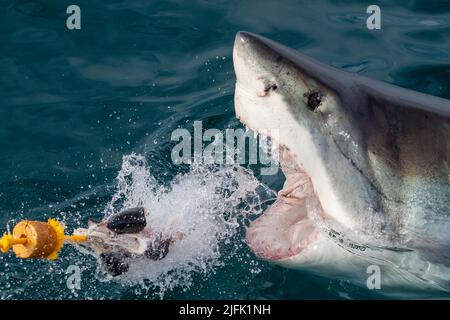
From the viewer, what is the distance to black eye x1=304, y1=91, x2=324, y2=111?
93.6 inches

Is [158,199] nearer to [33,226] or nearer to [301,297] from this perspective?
[301,297]

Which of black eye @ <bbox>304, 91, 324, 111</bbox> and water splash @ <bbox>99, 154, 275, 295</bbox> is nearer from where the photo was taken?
black eye @ <bbox>304, 91, 324, 111</bbox>

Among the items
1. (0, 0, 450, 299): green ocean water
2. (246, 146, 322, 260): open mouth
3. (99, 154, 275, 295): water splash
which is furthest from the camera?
(0, 0, 450, 299): green ocean water

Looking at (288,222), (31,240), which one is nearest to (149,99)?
(288,222)

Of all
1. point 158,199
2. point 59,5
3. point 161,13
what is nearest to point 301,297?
point 158,199

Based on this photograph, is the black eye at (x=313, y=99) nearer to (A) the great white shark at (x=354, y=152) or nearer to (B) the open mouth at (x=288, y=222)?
(A) the great white shark at (x=354, y=152)

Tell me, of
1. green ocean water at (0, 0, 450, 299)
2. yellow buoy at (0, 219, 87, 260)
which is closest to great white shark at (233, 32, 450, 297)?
green ocean water at (0, 0, 450, 299)

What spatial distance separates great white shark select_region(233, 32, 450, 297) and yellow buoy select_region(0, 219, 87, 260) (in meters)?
0.79

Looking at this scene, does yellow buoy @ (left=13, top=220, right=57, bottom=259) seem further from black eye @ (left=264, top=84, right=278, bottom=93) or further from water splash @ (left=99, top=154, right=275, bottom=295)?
black eye @ (left=264, top=84, right=278, bottom=93)

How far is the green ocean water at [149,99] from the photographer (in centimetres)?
314

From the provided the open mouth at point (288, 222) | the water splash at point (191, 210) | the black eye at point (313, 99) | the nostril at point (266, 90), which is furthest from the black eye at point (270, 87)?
the water splash at point (191, 210)

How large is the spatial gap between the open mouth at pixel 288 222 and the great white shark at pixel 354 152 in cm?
1

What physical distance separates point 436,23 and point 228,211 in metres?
2.91

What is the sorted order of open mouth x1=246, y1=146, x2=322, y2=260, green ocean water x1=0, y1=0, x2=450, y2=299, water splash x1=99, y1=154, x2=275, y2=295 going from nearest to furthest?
open mouth x1=246, y1=146, x2=322, y2=260 → water splash x1=99, y1=154, x2=275, y2=295 → green ocean water x1=0, y1=0, x2=450, y2=299
